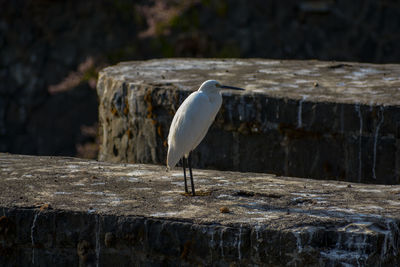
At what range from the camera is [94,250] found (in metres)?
3.85

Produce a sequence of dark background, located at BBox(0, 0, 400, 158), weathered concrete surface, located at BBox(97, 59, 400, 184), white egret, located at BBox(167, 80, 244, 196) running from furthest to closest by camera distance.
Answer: dark background, located at BBox(0, 0, 400, 158)
weathered concrete surface, located at BBox(97, 59, 400, 184)
white egret, located at BBox(167, 80, 244, 196)

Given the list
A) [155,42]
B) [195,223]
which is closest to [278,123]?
[195,223]

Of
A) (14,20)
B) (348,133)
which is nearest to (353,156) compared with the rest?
(348,133)

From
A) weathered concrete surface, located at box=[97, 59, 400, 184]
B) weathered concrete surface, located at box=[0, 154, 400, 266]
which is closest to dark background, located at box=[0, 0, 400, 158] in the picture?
weathered concrete surface, located at box=[97, 59, 400, 184]

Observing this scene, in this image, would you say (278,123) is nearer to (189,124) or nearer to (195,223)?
(189,124)

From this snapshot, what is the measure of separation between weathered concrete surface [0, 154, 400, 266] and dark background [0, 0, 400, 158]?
6.21 meters

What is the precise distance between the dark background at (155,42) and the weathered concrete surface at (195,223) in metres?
6.21

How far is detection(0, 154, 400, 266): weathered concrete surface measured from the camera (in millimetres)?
3531

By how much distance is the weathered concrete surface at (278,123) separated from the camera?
5.46m

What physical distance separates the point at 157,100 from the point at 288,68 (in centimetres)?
160

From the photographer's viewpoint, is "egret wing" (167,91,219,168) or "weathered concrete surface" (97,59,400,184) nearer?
"egret wing" (167,91,219,168)

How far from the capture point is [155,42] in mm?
10766

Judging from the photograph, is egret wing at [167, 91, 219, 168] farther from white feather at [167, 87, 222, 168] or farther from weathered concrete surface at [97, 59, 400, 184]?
weathered concrete surface at [97, 59, 400, 184]

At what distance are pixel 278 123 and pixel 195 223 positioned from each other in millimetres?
2108
